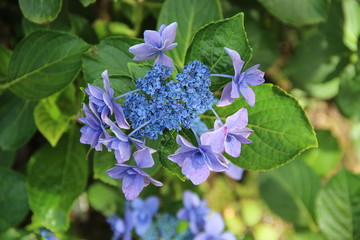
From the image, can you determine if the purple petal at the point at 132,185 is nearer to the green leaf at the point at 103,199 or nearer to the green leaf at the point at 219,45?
the green leaf at the point at 219,45

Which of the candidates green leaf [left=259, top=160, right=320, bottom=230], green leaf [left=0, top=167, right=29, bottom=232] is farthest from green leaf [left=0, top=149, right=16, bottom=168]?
green leaf [left=259, top=160, right=320, bottom=230]

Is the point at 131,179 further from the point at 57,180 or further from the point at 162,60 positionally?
the point at 57,180

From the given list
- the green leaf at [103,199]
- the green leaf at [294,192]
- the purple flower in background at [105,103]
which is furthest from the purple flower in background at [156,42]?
the green leaf at [294,192]

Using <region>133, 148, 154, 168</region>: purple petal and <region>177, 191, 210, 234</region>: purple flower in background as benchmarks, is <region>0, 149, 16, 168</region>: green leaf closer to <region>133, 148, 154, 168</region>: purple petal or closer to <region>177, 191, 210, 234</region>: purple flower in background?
<region>177, 191, 210, 234</region>: purple flower in background

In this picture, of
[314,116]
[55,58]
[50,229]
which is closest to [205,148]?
[55,58]

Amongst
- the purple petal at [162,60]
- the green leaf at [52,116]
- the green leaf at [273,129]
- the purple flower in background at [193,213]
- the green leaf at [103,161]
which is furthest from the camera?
the purple flower in background at [193,213]

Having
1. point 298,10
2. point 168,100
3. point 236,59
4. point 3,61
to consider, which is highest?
point 236,59

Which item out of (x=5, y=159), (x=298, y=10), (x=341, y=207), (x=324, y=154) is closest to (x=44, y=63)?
(x=5, y=159)
